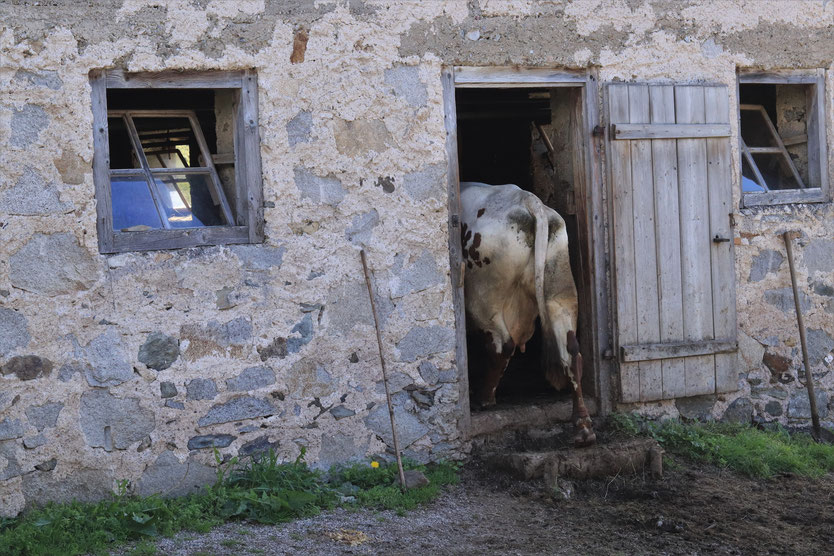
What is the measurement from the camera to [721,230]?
20.7 ft

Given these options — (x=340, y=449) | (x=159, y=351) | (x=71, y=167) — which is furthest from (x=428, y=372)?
(x=71, y=167)

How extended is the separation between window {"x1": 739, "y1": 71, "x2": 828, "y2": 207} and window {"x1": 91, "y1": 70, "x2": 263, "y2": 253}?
3307mm

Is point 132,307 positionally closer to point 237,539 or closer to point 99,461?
point 99,461

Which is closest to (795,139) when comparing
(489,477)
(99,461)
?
(489,477)

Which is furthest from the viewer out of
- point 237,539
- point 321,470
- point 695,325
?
point 695,325

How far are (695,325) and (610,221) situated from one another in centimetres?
90

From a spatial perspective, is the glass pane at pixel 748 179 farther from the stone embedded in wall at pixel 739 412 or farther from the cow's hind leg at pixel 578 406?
the cow's hind leg at pixel 578 406

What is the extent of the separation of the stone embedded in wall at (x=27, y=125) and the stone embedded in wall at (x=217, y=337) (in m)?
1.19

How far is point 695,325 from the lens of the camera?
20.6ft

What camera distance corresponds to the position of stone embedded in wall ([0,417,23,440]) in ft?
15.6

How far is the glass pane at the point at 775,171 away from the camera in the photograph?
6.95 metres

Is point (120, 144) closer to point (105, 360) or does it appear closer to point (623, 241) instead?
point (105, 360)

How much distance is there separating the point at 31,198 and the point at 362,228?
1.72 m

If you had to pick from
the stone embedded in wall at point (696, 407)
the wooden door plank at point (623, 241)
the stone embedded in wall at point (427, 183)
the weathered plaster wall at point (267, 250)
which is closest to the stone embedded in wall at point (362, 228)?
the weathered plaster wall at point (267, 250)
